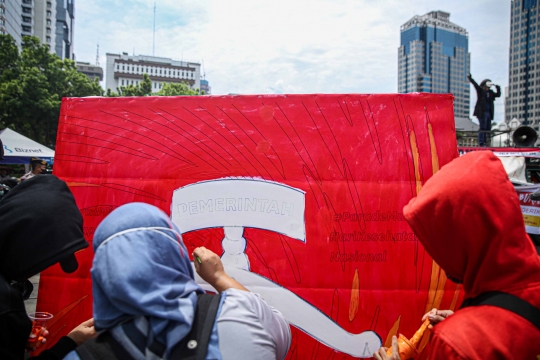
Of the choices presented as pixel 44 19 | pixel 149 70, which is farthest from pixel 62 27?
pixel 44 19

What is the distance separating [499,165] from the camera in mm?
1061

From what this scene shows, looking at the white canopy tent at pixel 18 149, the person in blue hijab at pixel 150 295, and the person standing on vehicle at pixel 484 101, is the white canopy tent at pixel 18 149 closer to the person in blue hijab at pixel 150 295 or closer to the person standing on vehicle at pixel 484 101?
the person in blue hijab at pixel 150 295

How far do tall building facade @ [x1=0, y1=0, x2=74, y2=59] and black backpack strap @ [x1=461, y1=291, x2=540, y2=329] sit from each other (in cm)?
3101

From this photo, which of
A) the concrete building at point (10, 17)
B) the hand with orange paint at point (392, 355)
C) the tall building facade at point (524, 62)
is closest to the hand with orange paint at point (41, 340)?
the hand with orange paint at point (392, 355)

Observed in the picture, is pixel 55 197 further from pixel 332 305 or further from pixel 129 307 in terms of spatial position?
pixel 332 305

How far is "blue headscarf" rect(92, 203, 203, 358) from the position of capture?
983mm

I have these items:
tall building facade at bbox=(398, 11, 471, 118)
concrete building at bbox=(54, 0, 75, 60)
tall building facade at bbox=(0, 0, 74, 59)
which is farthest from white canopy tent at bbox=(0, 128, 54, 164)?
tall building facade at bbox=(398, 11, 471, 118)

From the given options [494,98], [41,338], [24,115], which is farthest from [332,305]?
[24,115]

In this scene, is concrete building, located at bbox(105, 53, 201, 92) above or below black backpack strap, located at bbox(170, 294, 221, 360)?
above

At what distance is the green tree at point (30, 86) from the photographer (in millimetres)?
20891

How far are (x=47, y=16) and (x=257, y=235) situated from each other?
10618 cm

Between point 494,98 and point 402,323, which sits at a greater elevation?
point 494,98

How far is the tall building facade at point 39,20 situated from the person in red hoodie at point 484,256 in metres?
30.9

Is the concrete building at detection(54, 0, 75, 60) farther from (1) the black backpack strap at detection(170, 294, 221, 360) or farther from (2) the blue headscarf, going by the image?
(1) the black backpack strap at detection(170, 294, 221, 360)
